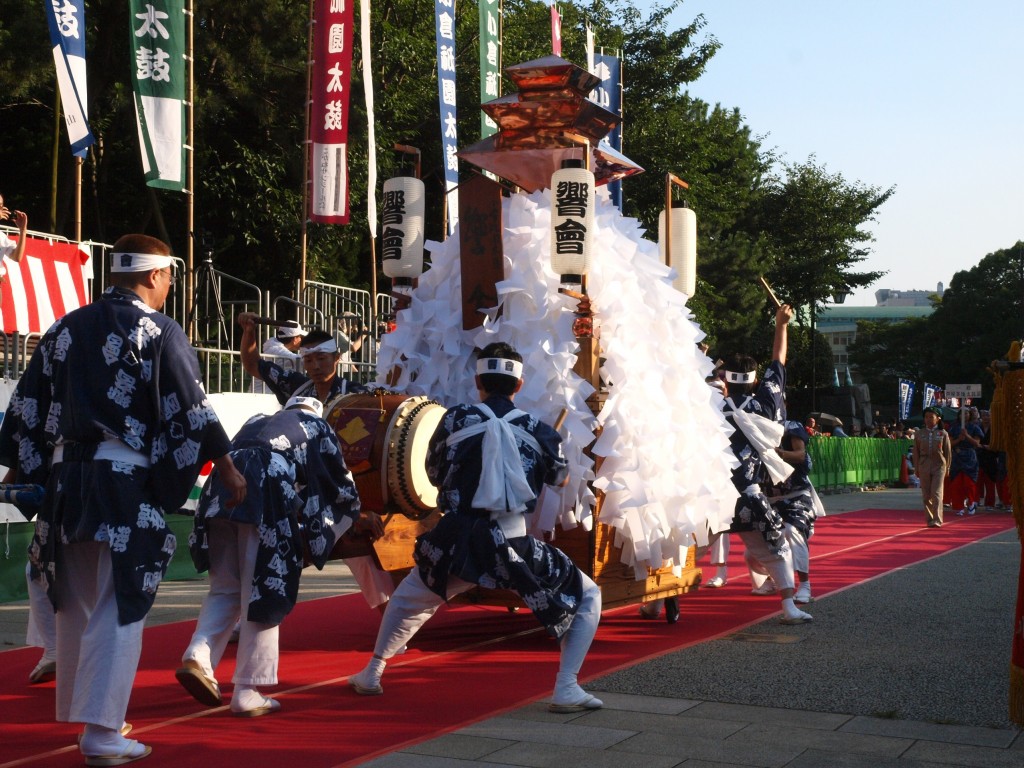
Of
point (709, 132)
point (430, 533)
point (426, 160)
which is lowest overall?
point (430, 533)

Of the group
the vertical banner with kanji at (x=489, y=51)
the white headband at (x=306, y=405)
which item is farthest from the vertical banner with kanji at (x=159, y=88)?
the white headband at (x=306, y=405)

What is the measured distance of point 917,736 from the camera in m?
4.50

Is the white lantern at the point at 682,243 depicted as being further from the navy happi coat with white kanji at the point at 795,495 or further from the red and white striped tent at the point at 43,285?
the red and white striped tent at the point at 43,285

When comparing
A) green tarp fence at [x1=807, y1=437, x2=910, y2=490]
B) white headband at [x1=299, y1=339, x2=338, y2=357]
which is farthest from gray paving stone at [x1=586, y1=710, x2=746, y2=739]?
green tarp fence at [x1=807, y1=437, x2=910, y2=490]

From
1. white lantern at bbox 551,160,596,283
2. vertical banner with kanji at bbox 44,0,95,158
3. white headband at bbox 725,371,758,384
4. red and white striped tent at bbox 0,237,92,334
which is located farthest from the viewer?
vertical banner with kanji at bbox 44,0,95,158

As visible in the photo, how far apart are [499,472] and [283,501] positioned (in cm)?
93

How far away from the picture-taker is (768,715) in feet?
15.8

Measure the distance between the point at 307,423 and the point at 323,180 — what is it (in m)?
7.77

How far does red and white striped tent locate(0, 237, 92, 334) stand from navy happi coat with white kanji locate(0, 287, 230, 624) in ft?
16.8

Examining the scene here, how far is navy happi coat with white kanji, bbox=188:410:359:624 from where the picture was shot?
191 inches

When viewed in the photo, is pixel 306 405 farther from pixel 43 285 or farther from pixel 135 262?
pixel 43 285

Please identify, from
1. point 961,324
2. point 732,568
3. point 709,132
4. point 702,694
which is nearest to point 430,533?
point 702,694

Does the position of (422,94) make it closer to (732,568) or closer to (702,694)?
(732,568)

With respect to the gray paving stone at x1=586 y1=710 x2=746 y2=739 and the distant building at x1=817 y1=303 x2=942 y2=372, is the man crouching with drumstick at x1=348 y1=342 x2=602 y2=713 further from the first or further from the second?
the distant building at x1=817 y1=303 x2=942 y2=372
